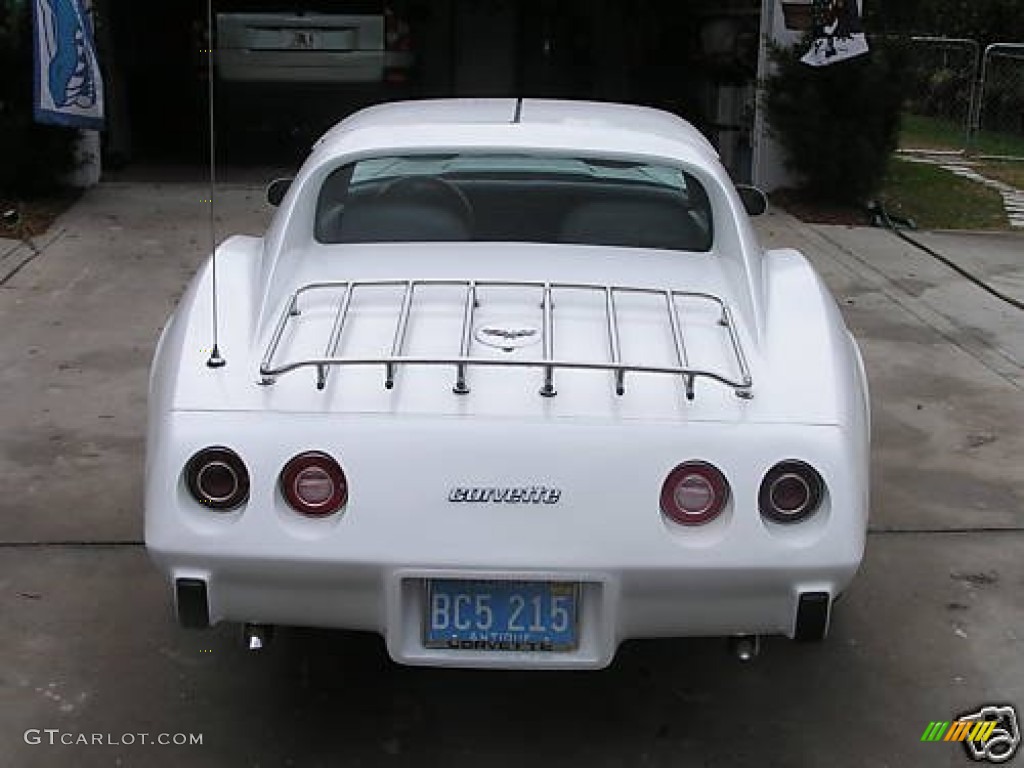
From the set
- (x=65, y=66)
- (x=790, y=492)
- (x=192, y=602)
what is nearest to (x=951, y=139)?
(x=65, y=66)

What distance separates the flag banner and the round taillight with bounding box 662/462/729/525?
8.64 metres

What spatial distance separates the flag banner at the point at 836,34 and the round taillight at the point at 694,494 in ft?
28.3

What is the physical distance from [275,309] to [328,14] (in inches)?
362

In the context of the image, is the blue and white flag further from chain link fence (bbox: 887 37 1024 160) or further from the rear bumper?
chain link fence (bbox: 887 37 1024 160)

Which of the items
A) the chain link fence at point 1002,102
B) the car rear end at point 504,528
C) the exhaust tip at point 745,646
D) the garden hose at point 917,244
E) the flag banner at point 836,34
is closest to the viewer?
the car rear end at point 504,528

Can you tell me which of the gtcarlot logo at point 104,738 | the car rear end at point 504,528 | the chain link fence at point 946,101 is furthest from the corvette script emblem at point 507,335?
the chain link fence at point 946,101

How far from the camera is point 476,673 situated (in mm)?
3666

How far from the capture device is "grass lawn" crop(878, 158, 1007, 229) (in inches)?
459

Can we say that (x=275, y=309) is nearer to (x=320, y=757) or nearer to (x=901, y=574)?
(x=320, y=757)

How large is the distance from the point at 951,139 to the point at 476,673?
16.7 m

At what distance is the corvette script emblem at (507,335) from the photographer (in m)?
3.11

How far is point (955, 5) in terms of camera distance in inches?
878

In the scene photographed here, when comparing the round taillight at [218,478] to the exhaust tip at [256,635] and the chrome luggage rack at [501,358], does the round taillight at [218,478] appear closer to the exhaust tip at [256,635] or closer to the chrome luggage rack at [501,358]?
the chrome luggage rack at [501,358]

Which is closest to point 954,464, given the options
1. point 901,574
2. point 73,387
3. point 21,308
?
point 901,574
